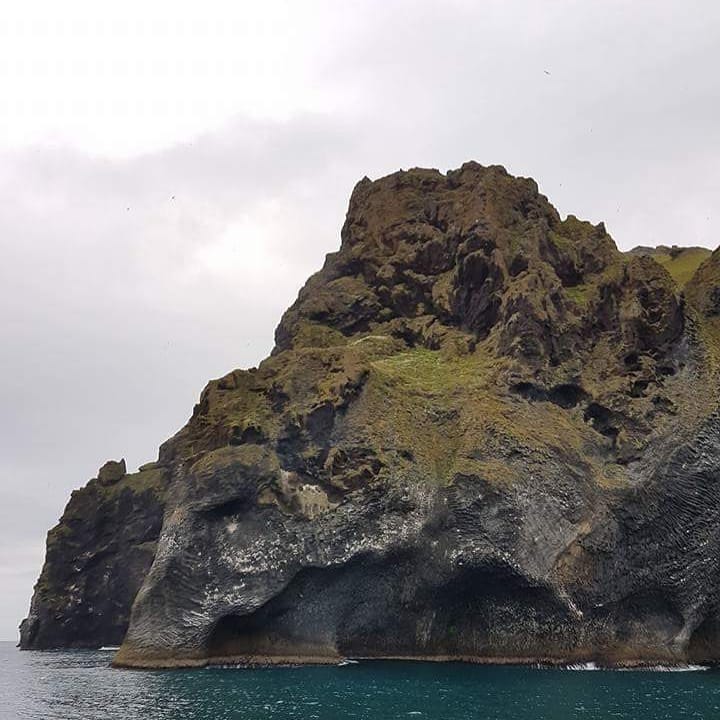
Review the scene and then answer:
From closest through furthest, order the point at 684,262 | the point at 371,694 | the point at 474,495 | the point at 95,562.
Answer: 1. the point at 371,694
2. the point at 474,495
3. the point at 95,562
4. the point at 684,262

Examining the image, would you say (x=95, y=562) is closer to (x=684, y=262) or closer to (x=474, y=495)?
(x=474, y=495)

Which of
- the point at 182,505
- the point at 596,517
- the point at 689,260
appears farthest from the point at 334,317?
the point at 689,260

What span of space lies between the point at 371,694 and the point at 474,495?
22.2 m

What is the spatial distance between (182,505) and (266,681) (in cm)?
1932

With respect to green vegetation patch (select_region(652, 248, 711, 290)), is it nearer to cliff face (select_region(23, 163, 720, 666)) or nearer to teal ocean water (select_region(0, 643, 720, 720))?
cliff face (select_region(23, 163, 720, 666))

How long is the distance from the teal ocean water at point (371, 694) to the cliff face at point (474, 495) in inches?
162

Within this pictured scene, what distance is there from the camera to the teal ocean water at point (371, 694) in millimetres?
37000

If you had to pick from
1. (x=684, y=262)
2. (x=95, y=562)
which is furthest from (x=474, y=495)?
(x=95, y=562)

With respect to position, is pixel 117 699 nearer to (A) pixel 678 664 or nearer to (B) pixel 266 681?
(B) pixel 266 681

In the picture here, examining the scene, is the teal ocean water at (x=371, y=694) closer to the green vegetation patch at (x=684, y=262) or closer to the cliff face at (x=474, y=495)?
the cliff face at (x=474, y=495)

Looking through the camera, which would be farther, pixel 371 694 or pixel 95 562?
pixel 95 562

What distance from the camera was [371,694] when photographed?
43.0 metres

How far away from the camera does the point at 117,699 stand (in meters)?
42.9

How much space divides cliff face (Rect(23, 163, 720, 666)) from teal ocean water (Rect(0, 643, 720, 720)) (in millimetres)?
4118
